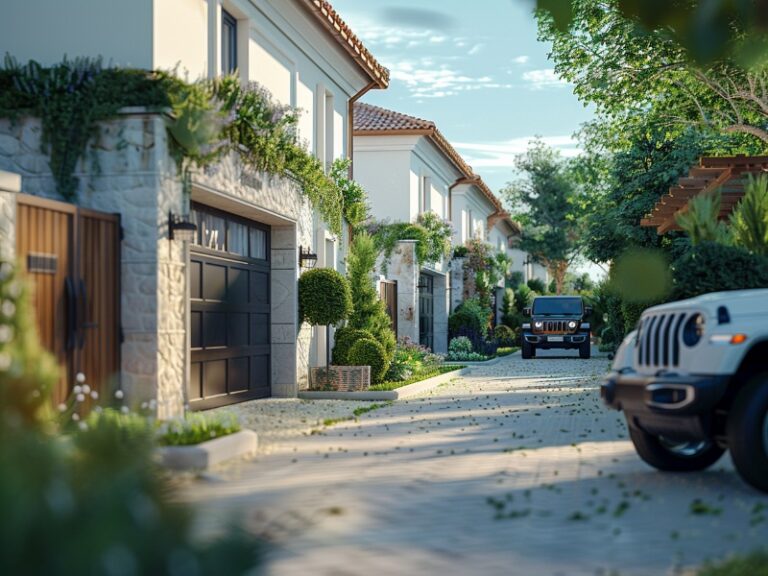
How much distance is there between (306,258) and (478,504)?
9.83 metres

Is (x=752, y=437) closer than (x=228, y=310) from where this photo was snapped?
Yes

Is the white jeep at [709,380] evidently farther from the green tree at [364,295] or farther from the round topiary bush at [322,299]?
the green tree at [364,295]

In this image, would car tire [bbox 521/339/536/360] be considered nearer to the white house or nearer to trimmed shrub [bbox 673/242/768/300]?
the white house

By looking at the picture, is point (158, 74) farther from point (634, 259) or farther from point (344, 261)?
point (634, 259)

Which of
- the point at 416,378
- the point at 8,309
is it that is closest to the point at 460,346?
the point at 416,378

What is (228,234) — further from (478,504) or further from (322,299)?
(478,504)

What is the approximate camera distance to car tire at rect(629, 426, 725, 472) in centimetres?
797

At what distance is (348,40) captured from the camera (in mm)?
17344

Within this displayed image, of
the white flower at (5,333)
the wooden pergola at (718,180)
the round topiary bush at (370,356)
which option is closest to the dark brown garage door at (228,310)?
the round topiary bush at (370,356)

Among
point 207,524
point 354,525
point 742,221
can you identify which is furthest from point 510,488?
point 742,221

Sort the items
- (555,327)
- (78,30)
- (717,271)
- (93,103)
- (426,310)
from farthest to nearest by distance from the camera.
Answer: (555,327), (426,310), (78,30), (93,103), (717,271)

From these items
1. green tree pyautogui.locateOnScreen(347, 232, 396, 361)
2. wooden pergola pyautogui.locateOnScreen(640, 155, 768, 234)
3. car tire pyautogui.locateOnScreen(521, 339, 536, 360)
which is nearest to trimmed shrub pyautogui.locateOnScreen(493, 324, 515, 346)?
car tire pyautogui.locateOnScreen(521, 339, 536, 360)

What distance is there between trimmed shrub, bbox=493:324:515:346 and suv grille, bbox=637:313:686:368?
3179 centimetres

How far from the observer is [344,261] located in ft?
63.3
